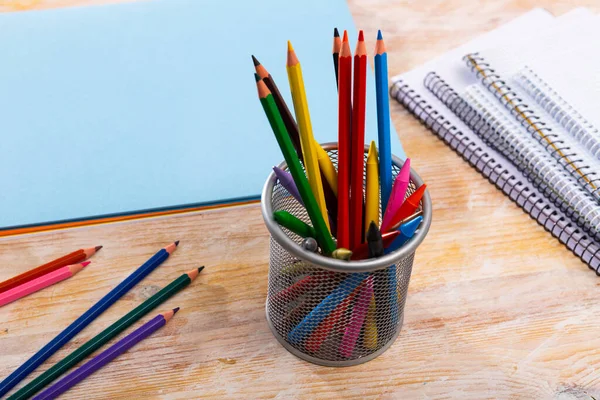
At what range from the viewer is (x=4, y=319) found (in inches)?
21.9

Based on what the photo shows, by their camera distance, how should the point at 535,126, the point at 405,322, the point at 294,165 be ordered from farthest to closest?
the point at 535,126
the point at 405,322
the point at 294,165

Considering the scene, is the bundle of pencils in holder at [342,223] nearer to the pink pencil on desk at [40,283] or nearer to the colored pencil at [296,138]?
the colored pencil at [296,138]

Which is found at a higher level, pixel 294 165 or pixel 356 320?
pixel 294 165

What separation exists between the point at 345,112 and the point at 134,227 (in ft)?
0.86

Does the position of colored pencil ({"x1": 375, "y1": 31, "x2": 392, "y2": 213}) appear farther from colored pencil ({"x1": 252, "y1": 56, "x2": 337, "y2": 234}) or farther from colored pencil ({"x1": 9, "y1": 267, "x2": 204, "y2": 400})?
colored pencil ({"x1": 9, "y1": 267, "x2": 204, "y2": 400})

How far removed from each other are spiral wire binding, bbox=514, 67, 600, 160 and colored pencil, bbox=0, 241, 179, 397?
389 millimetres

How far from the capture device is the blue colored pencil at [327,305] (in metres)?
0.48

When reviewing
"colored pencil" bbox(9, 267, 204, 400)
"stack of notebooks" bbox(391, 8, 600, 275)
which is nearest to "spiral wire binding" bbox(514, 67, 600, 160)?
"stack of notebooks" bbox(391, 8, 600, 275)

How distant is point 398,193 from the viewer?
1.61 ft

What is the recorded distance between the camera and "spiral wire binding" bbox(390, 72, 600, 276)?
2.05 ft

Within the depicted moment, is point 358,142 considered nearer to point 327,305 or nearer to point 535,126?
point 327,305

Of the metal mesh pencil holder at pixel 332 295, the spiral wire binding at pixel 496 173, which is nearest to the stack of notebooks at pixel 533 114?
the spiral wire binding at pixel 496 173

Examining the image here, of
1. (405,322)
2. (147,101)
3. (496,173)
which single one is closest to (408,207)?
(405,322)

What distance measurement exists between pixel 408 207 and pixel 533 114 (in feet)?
0.90
